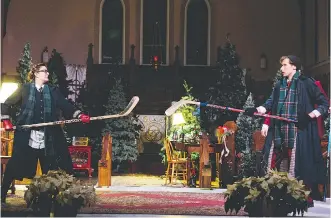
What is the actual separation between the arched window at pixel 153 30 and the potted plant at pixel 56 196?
11.7 m

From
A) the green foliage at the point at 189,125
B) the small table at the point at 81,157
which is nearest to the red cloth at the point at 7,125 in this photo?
the green foliage at the point at 189,125

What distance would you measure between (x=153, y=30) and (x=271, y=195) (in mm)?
12371

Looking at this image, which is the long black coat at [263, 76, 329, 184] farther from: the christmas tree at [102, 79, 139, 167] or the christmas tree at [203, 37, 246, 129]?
the christmas tree at [102, 79, 139, 167]

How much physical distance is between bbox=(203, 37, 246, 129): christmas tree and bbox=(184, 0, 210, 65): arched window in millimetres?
2433

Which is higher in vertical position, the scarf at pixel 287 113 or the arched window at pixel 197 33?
the arched window at pixel 197 33

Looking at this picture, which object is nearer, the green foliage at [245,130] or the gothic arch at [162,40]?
the green foliage at [245,130]

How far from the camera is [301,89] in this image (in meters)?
7.28

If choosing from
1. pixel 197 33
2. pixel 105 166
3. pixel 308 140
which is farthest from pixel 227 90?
pixel 308 140

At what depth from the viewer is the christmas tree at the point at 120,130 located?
14508 millimetres

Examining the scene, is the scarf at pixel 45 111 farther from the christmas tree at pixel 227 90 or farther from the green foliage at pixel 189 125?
the christmas tree at pixel 227 90

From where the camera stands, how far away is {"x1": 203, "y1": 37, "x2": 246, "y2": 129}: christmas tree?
14352 millimetres

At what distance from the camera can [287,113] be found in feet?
23.9

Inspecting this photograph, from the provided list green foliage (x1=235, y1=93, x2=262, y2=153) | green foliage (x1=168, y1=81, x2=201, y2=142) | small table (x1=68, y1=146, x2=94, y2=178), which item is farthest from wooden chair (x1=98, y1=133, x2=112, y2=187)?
green foliage (x1=235, y1=93, x2=262, y2=153)

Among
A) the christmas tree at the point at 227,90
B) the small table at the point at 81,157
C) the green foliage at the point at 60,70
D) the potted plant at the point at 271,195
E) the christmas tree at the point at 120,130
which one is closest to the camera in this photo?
the potted plant at the point at 271,195
